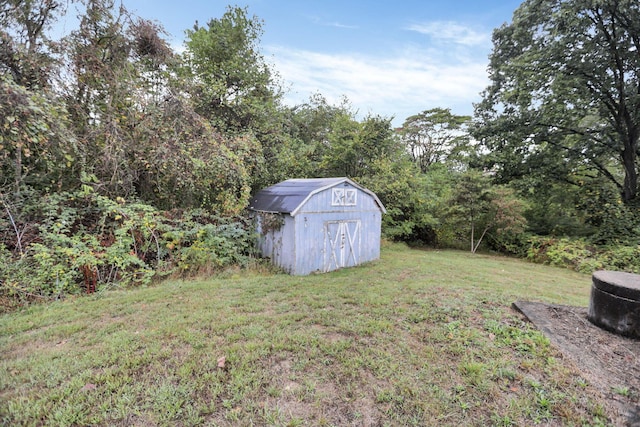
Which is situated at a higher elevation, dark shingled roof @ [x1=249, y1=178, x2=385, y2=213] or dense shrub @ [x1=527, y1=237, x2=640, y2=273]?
dark shingled roof @ [x1=249, y1=178, x2=385, y2=213]

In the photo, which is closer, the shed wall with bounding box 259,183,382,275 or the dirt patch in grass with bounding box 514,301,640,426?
the dirt patch in grass with bounding box 514,301,640,426

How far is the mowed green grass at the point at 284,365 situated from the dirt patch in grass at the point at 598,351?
0.14m

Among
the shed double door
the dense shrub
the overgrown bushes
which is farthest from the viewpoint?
the dense shrub

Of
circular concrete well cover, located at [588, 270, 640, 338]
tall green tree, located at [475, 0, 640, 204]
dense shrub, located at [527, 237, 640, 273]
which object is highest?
tall green tree, located at [475, 0, 640, 204]

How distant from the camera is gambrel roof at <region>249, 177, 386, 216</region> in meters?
7.18

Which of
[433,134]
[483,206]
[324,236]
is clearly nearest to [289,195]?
[324,236]

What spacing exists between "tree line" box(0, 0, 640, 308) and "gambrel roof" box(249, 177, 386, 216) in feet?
2.01

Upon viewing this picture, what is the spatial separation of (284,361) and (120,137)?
6436 mm

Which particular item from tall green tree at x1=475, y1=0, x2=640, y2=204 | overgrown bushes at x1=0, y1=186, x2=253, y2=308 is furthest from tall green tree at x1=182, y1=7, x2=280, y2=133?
tall green tree at x1=475, y1=0, x2=640, y2=204

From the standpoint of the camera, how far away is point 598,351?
291cm

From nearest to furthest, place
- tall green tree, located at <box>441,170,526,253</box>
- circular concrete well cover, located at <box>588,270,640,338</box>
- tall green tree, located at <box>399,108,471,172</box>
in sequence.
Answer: circular concrete well cover, located at <box>588,270,640,338</box> < tall green tree, located at <box>441,170,526,253</box> < tall green tree, located at <box>399,108,471,172</box>

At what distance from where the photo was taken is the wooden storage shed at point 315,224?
7168 millimetres

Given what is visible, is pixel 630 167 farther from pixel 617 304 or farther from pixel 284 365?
pixel 284 365

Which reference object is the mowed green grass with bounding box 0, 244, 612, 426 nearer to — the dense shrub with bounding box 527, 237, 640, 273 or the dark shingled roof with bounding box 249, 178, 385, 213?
the dark shingled roof with bounding box 249, 178, 385, 213
